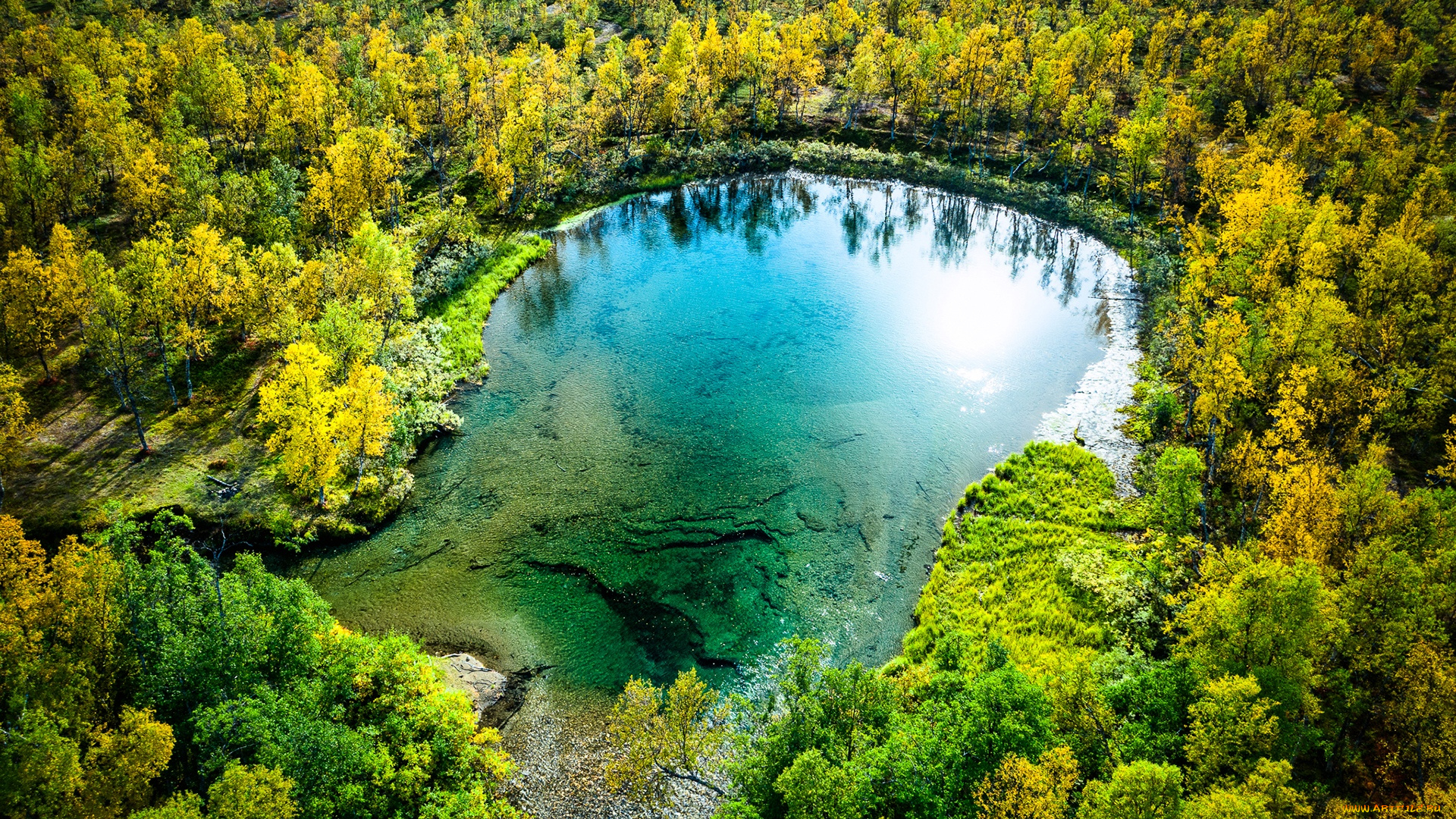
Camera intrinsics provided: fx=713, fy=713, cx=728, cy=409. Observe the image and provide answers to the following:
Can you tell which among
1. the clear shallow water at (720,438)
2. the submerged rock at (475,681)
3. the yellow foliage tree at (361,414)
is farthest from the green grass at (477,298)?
the submerged rock at (475,681)

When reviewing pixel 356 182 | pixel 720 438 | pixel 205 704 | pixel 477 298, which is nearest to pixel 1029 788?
pixel 205 704

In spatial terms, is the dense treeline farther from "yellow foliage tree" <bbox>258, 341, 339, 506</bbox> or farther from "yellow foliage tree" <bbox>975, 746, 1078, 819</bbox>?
"yellow foliage tree" <bbox>975, 746, 1078, 819</bbox>

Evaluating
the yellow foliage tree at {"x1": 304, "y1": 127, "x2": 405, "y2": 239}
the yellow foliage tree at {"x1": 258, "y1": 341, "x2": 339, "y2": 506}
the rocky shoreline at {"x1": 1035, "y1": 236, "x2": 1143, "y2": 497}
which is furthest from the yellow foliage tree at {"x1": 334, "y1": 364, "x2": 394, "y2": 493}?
the rocky shoreline at {"x1": 1035, "y1": 236, "x2": 1143, "y2": 497}

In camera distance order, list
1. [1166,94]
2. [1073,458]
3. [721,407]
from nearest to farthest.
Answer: [1073,458], [721,407], [1166,94]

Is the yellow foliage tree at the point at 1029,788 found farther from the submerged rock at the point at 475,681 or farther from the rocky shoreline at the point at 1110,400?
the rocky shoreline at the point at 1110,400

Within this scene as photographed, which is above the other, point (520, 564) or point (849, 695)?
point (849, 695)

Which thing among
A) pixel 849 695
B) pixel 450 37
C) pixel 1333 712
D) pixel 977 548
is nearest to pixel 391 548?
pixel 849 695

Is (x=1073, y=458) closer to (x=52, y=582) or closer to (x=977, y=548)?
(x=977, y=548)
